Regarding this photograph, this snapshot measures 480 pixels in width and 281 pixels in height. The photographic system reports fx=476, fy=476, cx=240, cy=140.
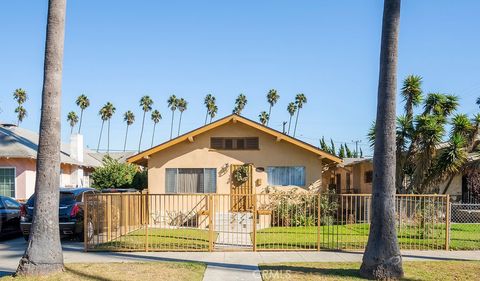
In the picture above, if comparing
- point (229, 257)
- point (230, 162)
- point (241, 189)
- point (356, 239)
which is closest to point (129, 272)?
point (229, 257)

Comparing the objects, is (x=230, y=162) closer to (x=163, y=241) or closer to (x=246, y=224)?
(x=246, y=224)

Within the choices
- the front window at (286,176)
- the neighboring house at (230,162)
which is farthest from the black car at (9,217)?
the front window at (286,176)

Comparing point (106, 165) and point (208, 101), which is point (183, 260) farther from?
point (208, 101)

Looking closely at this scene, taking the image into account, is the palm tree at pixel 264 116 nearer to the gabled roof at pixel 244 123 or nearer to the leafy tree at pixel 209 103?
the leafy tree at pixel 209 103

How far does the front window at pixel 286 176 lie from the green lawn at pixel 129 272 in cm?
1022

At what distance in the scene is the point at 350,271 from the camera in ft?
32.7

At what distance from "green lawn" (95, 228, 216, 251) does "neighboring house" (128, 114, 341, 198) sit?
3.81 m

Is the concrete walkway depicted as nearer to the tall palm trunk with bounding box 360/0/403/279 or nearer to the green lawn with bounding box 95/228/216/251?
the green lawn with bounding box 95/228/216/251

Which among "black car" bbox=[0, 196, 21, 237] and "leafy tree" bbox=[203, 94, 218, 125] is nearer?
"black car" bbox=[0, 196, 21, 237]

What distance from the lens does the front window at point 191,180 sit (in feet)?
68.1

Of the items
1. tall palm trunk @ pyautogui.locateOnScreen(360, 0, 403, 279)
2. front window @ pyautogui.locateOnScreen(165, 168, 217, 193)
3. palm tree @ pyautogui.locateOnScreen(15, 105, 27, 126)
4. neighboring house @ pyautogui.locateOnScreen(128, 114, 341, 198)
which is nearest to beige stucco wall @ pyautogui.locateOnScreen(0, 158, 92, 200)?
neighboring house @ pyautogui.locateOnScreen(128, 114, 341, 198)

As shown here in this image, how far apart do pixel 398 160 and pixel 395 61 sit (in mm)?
11862

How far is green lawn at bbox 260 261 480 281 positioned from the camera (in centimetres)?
941

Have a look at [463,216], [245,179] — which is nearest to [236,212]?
[245,179]
